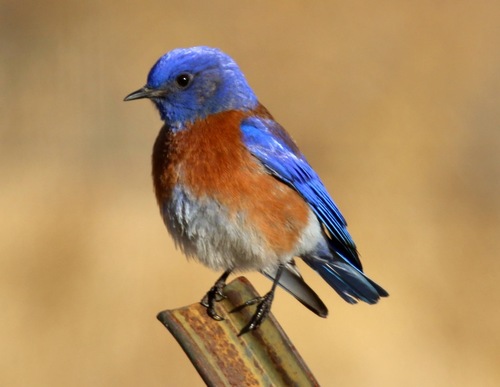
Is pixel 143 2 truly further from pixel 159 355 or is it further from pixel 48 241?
pixel 159 355

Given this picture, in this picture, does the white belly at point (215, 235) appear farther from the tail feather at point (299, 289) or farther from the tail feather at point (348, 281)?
the tail feather at point (348, 281)

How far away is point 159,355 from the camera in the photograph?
6.50 m

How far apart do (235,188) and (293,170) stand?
39 cm

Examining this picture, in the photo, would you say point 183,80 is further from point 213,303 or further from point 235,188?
point 213,303

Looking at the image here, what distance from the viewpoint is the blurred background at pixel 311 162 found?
663 centimetres

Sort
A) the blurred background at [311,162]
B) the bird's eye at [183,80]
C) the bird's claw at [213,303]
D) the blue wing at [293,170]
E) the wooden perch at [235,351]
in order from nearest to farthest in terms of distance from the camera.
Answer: the wooden perch at [235,351] < the bird's claw at [213,303] < the blue wing at [293,170] < the bird's eye at [183,80] < the blurred background at [311,162]

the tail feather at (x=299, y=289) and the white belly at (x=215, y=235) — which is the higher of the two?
the white belly at (x=215, y=235)

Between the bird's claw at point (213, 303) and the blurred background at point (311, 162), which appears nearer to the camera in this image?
the bird's claw at point (213, 303)

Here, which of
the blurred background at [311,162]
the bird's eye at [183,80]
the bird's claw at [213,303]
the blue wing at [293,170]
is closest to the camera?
the bird's claw at [213,303]

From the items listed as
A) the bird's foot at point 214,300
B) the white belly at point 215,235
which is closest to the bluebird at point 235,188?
the white belly at point 215,235

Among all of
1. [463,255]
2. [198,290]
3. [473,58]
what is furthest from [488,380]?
[473,58]

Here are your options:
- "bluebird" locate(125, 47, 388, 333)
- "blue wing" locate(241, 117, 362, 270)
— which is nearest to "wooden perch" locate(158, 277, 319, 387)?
"bluebird" locate(125, 47, 388, 333)

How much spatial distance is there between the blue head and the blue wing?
16 cm

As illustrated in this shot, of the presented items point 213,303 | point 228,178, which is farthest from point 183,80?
point 213,303
